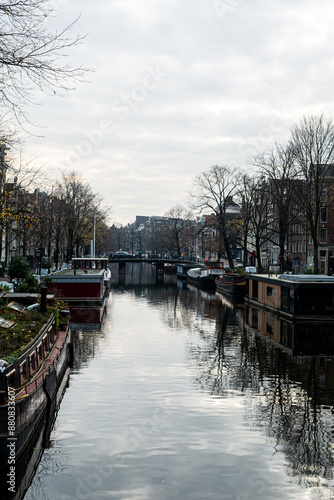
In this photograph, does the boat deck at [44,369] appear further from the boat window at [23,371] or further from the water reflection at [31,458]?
the water reflection at [31,458]

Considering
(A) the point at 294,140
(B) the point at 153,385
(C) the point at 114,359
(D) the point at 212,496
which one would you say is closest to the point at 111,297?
(A) the point at 294,140

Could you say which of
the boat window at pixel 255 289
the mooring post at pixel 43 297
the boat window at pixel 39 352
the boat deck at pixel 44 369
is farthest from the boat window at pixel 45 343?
the boat window at pixel 255 289

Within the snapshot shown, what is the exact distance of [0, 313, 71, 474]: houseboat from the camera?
35.6ft

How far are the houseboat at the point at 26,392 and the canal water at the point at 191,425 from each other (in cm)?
72

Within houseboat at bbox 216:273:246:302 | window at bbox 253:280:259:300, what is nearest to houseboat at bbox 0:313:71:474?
window at bbox 253:280:259:300

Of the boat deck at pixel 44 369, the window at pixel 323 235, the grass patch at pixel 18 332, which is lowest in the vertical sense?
the boat deck at pixel 44 369

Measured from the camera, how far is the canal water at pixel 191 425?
1077 cm

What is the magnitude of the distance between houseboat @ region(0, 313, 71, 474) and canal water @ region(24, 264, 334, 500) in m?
0.72

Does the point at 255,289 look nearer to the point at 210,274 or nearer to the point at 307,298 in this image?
the point at 307,298

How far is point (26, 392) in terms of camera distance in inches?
491

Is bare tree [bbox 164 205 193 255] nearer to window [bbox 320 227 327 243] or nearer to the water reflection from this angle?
window [bbox 320 227 327 243]

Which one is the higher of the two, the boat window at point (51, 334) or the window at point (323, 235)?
the window at point (323, 235)

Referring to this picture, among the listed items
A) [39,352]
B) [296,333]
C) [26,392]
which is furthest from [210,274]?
[26,392]

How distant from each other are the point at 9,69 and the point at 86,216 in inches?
2440
